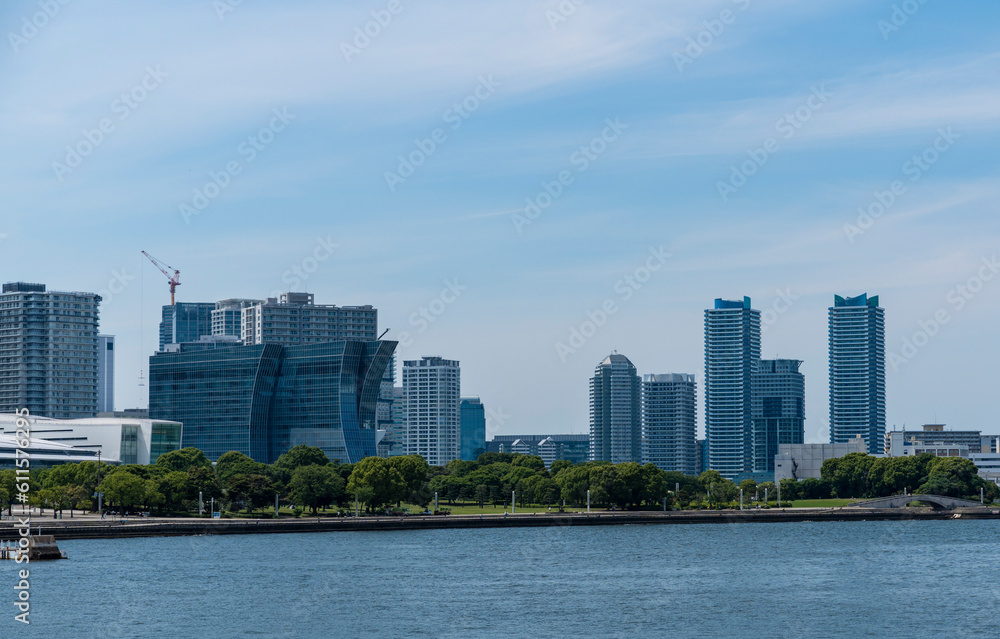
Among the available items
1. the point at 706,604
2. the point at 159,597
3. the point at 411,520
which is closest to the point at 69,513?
the point at 411,520

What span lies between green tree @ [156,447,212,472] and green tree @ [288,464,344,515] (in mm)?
28817

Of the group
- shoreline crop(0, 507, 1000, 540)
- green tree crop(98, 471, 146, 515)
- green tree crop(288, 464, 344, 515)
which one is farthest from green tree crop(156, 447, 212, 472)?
shoreline crop(0, 507, 1000, 540)

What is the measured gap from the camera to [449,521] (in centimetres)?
14812

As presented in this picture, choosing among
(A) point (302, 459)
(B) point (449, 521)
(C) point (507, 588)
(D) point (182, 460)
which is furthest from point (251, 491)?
(C) point (507, 588)

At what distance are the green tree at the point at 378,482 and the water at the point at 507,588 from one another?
19.0 m

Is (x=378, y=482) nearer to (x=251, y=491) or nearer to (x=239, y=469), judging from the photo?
(x=251, y=491)

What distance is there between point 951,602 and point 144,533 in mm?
74254

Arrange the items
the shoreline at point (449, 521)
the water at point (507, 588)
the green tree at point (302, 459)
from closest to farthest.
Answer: the water at point (507, 588) < the shoreline at point (449, 521) < the green tree at point (302, 459)

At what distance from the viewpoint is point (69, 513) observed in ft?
471

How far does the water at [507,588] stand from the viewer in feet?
230

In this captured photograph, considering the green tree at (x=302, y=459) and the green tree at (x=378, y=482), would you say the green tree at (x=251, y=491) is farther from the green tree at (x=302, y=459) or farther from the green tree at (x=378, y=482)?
the green tree at (x=302, y=459)

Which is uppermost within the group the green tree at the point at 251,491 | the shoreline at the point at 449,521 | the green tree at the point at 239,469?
the green tree at the point at 239,469

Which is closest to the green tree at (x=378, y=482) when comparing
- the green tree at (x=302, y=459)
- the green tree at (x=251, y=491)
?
the green tree at (x=251, y=491)

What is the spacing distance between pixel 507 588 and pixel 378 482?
6662cm
